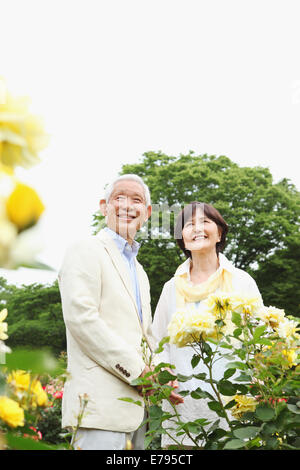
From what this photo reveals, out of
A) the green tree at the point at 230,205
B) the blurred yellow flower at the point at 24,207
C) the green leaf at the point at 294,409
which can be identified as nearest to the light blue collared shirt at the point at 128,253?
the green leaf at the point at 294,409

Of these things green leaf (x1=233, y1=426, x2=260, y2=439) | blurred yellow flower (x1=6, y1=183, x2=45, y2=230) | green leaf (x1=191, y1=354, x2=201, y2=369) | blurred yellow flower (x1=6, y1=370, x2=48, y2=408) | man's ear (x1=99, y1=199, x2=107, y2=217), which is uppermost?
man's ear (x1=99, y1=199, x2=107, y2=217)

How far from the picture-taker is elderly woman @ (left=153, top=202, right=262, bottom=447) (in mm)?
2939

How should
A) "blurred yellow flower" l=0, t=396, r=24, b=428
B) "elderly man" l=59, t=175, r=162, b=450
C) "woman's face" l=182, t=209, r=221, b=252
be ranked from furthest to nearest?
"woman's face" l=182, t=209, r=221, b=252 → "elderly man" l=59, t=175, r=162, b=450 → "blurred yellow flower" l=0, t=396, r=24, b=428

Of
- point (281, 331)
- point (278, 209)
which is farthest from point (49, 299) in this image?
point (281, 331)

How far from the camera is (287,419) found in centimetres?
140

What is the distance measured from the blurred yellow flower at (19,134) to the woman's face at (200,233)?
104 inches

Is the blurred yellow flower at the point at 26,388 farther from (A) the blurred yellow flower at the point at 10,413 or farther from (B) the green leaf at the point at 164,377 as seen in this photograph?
(B) the green leaf at the point at 164,377

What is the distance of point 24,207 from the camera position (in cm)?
36

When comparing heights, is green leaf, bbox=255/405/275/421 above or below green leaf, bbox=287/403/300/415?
below

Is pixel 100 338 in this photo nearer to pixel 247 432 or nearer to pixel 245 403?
pixel 245 403

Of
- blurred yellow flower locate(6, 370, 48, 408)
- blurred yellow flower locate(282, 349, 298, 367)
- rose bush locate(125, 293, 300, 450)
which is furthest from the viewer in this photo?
blurred yellow flower locate(282, 349, 298, 367)

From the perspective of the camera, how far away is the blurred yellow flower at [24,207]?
0.36 m

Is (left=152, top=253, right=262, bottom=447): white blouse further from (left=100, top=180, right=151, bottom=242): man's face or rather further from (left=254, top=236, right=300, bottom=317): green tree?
(left=254, top=236, right=300, bottom=317): green tree

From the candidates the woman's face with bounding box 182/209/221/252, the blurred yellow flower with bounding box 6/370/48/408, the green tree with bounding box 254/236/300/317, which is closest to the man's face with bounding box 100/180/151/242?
the woman's face with bounding box 182/209/221/252
